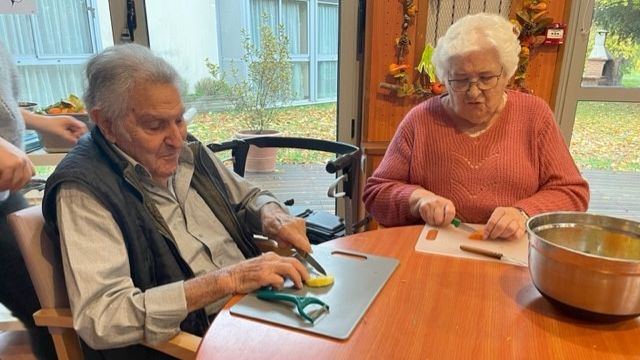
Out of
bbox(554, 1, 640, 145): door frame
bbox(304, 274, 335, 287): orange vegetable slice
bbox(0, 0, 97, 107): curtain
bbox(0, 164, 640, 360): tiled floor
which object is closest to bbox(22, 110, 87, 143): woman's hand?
bbox(0, 0, 97, 107): curtain

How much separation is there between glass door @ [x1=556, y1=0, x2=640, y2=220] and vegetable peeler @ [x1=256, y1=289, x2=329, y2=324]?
2036 millimetres

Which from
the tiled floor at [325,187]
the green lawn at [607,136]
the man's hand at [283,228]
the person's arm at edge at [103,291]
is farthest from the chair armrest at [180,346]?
the green lawn at [607,136]

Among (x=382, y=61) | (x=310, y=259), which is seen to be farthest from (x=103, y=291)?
(x=382, y=61)

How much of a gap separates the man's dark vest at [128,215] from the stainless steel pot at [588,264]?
795 millimetres

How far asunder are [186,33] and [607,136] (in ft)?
8.18

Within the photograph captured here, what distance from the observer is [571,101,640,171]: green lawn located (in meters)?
2.39

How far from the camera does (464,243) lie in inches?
46.4

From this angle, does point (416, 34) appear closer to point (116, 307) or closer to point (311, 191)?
point (311, 191)

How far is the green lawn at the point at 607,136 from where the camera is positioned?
239cm

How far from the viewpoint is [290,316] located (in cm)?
85

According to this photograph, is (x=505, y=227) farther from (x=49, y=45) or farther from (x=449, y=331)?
(x=49, y=45)

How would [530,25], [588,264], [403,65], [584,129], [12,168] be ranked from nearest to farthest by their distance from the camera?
1. [588,264]
2. [12,168]
3. [530,25]
4. [403,65]
5. [584,129]

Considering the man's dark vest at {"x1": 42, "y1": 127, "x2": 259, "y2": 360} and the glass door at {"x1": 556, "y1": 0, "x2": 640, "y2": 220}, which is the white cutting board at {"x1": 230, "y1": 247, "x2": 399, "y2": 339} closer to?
the man's dark vest at {"x1": 42, "y1": 127, "x2": 259, "y2": 360}

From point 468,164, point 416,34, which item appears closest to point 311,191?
point 416,34
